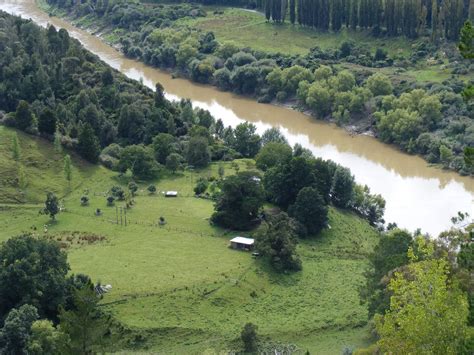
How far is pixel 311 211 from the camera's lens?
52531 mm

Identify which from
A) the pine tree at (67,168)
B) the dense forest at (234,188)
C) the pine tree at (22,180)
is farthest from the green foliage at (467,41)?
the pine tree at (22,180)

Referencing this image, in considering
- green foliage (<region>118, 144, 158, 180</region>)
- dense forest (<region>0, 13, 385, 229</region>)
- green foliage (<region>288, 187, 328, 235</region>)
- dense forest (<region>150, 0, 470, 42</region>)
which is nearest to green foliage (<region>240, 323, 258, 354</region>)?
dense forest (<region>0, 13, 385, 229</region>)

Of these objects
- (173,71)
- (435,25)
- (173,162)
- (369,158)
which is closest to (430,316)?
(173,162)

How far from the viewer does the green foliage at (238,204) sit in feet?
170

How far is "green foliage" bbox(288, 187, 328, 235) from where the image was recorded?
52.6 meters

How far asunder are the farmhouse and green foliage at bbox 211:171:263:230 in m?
2.87

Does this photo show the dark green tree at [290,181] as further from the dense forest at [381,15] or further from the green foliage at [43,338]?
the dense forest at [381,15]

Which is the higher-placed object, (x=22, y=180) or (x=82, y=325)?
(x=82, y=325)

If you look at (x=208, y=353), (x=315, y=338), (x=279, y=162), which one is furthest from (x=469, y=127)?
(x=208, y=353)

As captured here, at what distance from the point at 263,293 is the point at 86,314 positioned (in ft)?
51.7

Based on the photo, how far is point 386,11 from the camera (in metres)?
101

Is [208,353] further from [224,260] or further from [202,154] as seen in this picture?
[202,154]

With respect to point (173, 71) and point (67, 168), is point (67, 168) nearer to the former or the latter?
point (67, 168)

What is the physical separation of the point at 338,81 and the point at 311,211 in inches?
1547
